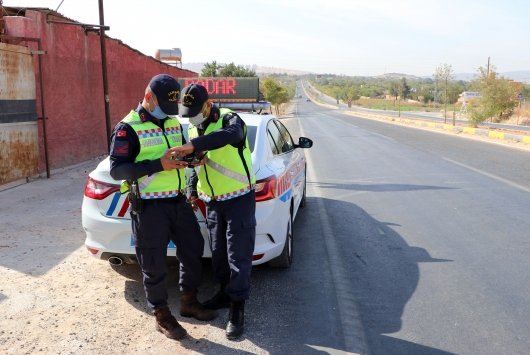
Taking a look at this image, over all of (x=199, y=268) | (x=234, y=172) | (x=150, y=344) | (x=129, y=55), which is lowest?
(x=150, y=344)

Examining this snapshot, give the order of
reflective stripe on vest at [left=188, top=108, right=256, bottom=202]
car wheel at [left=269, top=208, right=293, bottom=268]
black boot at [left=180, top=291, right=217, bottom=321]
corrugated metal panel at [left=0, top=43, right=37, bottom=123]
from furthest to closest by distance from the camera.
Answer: corrugated metal panel at [left=0, top=43, right=37, bottom=123] → car wheel at [left=269, top=208, right=293, bottom=268] → black boot at [left=180, top=291, right=217, bottom=321] → reflective stripe on vest at [left=188, top=108, right=256, bottom=202]

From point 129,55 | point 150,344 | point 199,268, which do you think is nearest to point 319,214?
point 199,268

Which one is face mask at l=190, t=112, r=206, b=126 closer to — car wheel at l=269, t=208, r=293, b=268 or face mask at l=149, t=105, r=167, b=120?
face mask at l=149, t=105, r=167, b=120

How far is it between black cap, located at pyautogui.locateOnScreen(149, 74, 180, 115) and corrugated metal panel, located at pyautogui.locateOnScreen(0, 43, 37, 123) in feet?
22.8

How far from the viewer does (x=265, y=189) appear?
413 centimetres

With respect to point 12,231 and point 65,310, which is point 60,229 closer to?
point 12,231

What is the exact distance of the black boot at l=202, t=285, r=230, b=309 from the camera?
3.89m

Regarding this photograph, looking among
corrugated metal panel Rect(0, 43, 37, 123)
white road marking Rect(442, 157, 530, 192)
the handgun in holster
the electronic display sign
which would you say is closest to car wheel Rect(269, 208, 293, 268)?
the handgun in holster

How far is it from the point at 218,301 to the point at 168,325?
1.96 ft

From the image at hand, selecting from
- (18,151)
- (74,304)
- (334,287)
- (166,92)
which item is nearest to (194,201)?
(166,92)

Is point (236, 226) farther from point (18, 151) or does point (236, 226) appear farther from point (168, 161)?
point (18, 151)

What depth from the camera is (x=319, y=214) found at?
706 cm

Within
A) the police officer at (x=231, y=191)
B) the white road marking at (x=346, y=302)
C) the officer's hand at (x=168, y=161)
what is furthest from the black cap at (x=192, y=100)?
the white road marking at (x=346, y=302)

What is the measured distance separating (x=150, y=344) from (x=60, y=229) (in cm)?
333
